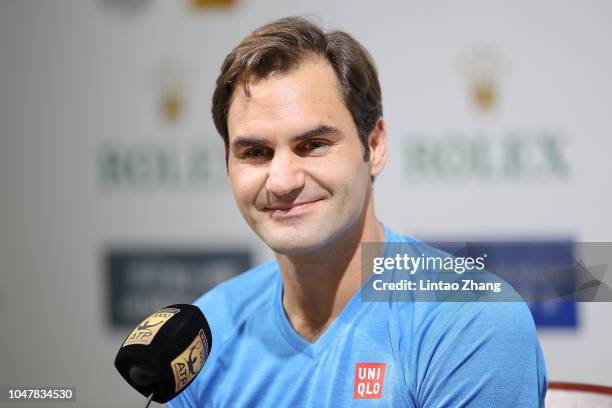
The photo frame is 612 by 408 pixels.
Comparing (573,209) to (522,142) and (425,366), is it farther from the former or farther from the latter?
(425,366)

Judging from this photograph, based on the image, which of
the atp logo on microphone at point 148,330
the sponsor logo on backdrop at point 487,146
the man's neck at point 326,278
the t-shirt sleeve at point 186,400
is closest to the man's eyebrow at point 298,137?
the man's neck at point 326,278

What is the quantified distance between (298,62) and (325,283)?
0.48m

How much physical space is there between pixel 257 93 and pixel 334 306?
0.49m

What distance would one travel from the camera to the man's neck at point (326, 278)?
1574mm

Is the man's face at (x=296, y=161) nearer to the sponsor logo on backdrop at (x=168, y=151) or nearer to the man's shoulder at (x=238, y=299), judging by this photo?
the man's shoulder at (x=238, y=299)

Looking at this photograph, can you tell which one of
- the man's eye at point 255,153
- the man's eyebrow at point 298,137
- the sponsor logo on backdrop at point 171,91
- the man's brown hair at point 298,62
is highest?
the sponsor logo on backdrop at point 171,91

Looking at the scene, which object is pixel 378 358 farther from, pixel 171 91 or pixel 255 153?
pixel 171 91

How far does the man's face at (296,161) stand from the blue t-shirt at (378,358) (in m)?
0.21

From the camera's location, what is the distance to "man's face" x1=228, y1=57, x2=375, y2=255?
4.72ft

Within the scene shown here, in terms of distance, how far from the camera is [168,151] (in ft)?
9.78

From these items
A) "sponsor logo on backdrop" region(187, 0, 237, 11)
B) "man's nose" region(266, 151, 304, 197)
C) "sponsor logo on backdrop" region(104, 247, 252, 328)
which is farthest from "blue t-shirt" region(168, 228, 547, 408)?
"sponsor logo on backdrop" region(187, 0, 237, 11)

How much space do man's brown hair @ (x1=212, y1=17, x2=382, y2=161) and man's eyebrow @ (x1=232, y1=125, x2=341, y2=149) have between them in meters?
0.10

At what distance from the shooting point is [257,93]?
1484 mm

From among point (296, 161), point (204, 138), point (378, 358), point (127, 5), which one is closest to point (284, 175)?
point (296, 161)
